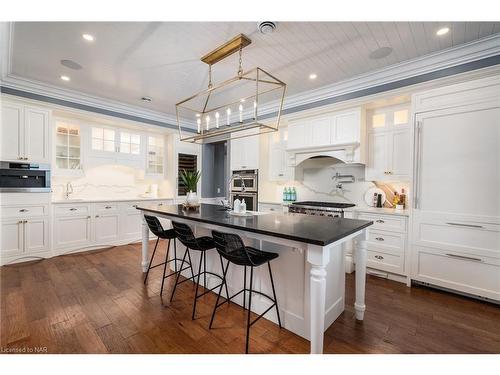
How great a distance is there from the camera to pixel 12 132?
342cm

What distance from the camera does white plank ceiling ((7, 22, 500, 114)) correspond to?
91.3 inches

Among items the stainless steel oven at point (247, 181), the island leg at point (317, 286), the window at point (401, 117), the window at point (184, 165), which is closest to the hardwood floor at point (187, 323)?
the island leg at point (317, 286)

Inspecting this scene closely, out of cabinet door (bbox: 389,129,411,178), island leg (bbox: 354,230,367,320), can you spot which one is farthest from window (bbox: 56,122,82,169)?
cabinet door (bbox: 389,129,411,178)

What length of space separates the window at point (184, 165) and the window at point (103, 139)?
1.42m

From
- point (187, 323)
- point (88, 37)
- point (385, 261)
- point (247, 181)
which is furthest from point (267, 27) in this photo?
point (385, 261)

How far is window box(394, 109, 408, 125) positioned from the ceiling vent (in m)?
2.29

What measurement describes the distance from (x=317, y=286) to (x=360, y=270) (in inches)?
34.1

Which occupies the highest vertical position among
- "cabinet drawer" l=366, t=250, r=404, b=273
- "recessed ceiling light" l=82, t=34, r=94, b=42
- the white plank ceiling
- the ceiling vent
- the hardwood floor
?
the white plank ceiling

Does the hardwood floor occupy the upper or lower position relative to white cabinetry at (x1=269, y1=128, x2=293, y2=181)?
lower

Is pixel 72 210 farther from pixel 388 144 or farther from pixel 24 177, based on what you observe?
pixel 388 144

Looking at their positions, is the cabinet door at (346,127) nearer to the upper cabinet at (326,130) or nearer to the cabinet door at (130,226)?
the upper cabinet at (326,130)

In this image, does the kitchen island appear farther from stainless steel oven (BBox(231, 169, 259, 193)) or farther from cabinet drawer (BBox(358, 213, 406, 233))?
stainless steel oven (BBox(231, 169, 259, 193))

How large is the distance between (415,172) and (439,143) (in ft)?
1.31

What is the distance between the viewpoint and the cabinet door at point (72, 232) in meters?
3.88
